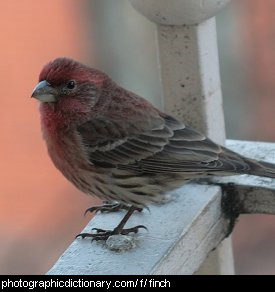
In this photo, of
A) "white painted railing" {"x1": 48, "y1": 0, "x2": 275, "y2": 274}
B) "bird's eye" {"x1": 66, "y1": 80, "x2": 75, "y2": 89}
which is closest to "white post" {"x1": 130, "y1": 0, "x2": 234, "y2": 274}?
"white painted railing" {"x1": 48, "y1": 0, "x2": 275, "y2": 274}

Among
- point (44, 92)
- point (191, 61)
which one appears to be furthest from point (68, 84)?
point (191, 61)

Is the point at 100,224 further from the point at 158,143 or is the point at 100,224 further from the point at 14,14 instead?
the point at 14,14

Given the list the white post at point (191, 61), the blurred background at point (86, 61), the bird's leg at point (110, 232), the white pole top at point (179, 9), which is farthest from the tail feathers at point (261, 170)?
the blurred background at point (86, 61)

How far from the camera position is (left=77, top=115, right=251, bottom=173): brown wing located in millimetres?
6086

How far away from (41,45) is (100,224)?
5703mm

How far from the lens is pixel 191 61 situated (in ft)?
19.3

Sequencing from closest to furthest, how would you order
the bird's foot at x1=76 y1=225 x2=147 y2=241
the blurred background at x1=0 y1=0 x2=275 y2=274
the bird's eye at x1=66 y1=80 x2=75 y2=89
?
the bird's foot at x1=76 y1=225 x2=147 y2=241 → the bird's eye at x1=66 y1=80 x2=75 y2=89 → the blurred background at x1=0 y1=0 x2=275 y2=274

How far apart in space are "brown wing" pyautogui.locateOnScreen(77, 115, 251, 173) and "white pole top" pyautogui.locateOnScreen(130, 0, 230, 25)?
0.61m

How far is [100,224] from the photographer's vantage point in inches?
231

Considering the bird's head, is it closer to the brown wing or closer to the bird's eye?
the bird's eye

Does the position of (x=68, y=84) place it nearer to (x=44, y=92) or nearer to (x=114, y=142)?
(x=44, y=92)

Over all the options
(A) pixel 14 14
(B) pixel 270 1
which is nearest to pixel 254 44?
(B) pixel 270 1

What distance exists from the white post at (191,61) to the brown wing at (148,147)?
90 millimetres

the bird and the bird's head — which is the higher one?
the bird's head
